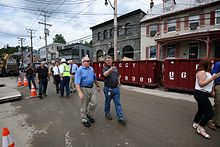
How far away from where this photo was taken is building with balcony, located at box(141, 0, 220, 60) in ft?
40.7

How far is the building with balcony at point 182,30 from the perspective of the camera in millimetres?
12398

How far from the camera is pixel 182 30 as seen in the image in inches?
563

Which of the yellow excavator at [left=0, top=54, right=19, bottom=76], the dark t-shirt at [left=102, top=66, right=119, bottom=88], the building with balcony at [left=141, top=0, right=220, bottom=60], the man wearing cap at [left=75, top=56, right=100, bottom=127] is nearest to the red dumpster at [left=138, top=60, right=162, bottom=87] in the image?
the dark t-shirt at [left=102, top=66, right=119, bottom=88]

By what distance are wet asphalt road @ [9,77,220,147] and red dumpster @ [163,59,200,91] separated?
2.38 m

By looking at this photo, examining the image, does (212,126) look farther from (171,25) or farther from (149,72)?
(171,25)

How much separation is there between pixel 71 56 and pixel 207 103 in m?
34.3

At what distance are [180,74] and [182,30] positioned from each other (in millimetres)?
9952

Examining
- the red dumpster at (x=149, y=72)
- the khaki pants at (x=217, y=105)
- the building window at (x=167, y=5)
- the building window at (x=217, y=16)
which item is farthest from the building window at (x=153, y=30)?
the khaki pants at (x=217, y=105)

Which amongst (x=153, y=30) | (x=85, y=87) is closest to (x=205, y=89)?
(x=85, y=87)

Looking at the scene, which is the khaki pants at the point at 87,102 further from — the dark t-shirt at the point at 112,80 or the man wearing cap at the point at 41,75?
the man wearing cap at the point at 41,75

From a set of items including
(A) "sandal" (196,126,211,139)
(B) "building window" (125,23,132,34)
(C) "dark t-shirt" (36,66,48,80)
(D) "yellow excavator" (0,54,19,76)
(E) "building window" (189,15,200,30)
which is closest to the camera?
(A) "sandal" (196,126,211,139)

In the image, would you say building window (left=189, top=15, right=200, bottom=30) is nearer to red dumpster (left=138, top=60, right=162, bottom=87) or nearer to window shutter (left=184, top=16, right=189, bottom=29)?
window shutter (left=184, top=16, right=189, bottom=29)

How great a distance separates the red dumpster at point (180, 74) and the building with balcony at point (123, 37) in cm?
1096

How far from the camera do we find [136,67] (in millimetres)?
8836
